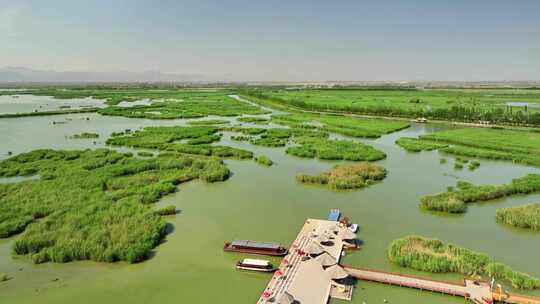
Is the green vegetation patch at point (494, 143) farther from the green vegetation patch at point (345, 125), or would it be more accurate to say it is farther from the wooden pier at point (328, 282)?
the wooden pier at point (328, 282)

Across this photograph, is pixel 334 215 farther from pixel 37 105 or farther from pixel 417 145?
pixel 37 105

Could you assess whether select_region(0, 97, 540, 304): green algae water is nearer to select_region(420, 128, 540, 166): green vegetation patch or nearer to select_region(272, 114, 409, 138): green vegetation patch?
select_region(420, 128, 540, 166): green vegetation patch

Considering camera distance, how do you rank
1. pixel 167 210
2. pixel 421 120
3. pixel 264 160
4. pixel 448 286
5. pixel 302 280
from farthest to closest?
pixel 421 120, pixel 264 160, pixel 167 210, pixel 302 280, pixel 448 286

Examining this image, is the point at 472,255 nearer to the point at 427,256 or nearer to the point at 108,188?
the point at 427,256

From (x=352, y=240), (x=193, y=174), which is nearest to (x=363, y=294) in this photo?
(x=352, y=240)

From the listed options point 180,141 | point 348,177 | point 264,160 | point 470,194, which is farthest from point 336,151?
point 180,141

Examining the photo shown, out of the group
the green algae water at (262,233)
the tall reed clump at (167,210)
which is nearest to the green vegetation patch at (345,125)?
the green algae water at (262,233)
